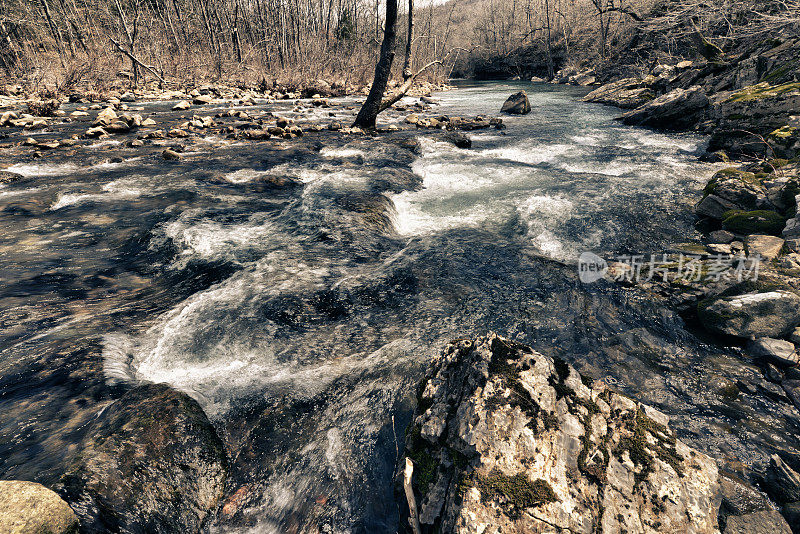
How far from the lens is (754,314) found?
121 inches

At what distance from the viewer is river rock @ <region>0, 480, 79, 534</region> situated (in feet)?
4.81

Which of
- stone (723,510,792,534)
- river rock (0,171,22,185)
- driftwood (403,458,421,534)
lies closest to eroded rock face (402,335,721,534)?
driftwood (403,458,421,534)

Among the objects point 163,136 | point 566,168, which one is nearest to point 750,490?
point 566,168

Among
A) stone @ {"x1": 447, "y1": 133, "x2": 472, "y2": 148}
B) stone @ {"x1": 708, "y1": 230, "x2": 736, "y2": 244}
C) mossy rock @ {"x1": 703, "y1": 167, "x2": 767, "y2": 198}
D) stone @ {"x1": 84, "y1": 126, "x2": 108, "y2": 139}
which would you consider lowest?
stone @ {"x1": 708, "y1": 230, "x2": 736, "y2": 244}

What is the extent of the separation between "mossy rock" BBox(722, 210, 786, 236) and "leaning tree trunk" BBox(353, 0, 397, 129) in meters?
9.84

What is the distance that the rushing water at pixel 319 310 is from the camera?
7.75 feet

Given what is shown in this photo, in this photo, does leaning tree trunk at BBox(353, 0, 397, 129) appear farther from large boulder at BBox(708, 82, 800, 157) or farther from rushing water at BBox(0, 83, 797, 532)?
large boulder at BBox(708, 82, 800, 157)

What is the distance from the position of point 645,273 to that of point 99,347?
578 centimetres

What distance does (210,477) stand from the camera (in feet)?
7.22

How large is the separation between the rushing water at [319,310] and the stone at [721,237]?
1.18ft

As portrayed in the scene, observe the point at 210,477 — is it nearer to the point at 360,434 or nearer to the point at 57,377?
the point at 360,434

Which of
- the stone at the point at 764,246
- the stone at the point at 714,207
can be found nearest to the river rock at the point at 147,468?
the stone at the point at 764,246

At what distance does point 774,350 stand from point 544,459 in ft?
8.55

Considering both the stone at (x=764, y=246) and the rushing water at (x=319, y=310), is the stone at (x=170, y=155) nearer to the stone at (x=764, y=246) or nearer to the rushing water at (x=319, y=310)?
the rushing water at (x=319, y=310)
